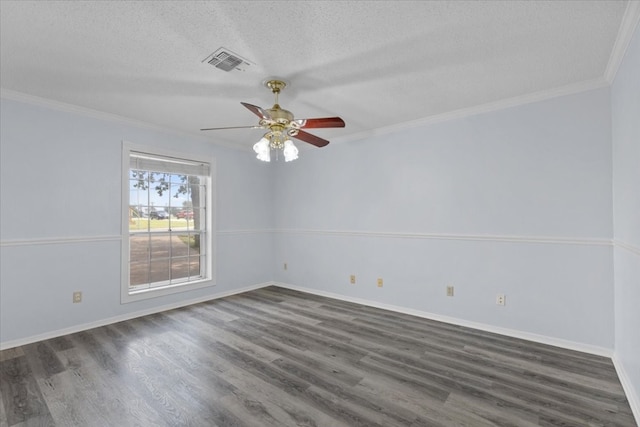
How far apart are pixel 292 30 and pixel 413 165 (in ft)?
7.99

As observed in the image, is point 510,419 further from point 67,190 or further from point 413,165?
point 67,190

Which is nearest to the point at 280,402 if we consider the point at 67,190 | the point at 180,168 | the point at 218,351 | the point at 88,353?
the point at 218,351

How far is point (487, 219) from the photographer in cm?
336

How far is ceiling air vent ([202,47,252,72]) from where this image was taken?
2246 mm

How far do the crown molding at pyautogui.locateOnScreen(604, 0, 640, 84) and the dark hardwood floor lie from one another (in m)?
2.42

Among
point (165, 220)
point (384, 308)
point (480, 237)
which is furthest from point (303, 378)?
point (165, 220)

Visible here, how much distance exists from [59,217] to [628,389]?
523cm

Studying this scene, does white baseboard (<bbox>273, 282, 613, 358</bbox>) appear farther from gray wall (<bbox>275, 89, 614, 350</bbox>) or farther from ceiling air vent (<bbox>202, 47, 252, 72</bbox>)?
ceiling air vent (<bbox>202, 47, 252, 72</bbox>)

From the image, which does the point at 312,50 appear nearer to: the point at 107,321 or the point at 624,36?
the point at 624,36

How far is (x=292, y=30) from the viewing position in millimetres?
2002

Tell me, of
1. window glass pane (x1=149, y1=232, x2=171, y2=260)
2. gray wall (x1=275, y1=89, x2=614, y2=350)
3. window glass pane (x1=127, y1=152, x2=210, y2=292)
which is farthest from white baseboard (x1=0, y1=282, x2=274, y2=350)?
gray wall (x1=275, y1=89, x2=614, y2=350)

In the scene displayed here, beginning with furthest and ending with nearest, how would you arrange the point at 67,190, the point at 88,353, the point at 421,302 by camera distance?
the point at 421,302, the point at 67,190, the point at 88,353

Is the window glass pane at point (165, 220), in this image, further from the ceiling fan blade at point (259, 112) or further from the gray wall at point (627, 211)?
the gray wall at point (627, 211)

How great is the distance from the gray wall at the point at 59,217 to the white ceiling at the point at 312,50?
395 mm
